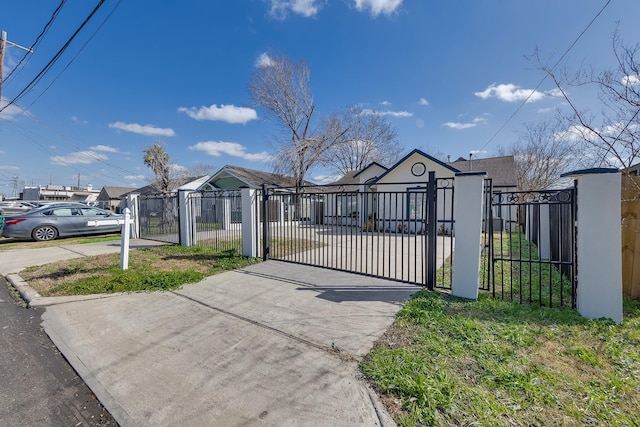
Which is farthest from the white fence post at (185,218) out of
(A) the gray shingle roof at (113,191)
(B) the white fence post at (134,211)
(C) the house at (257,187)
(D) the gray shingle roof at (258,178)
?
(A) the gray shingle roof at (113,191)

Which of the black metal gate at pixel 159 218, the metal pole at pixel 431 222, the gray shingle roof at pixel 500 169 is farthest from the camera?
the gray shingle roof at pixel 500 169

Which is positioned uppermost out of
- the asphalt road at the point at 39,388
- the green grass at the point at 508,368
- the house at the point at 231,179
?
the house at the point at 231,179

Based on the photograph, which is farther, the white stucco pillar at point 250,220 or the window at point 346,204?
the white stucco pillar at point 250,220

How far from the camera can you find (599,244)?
341 cm

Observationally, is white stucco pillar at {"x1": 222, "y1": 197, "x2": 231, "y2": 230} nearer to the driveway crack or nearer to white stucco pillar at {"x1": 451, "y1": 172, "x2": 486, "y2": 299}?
the driveway crack

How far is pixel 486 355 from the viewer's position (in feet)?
8.64

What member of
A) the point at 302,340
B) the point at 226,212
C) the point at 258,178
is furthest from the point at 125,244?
the point at 258,178

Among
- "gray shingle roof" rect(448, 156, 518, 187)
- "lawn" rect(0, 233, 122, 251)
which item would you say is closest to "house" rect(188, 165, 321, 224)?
"lawn" rect(0, 233, 122, 251)

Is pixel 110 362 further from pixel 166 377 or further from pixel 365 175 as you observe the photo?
pixel 365 175

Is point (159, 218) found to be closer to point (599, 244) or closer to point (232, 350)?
point (232, 350)

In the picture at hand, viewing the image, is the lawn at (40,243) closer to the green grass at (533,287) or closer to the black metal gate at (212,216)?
the black metal gate at (212,216)

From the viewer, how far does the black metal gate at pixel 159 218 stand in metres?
10.3

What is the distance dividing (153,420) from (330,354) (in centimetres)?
155

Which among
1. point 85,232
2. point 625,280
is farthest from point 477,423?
point 85,232
